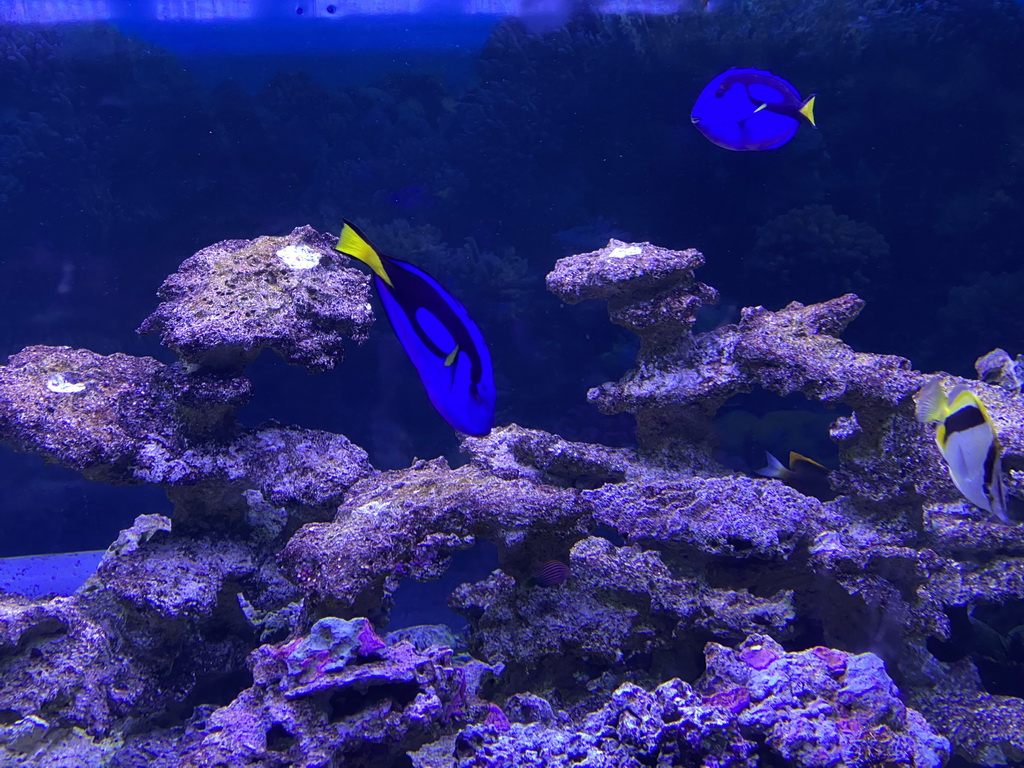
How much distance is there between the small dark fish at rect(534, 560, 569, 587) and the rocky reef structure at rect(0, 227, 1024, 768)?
16 millimetres

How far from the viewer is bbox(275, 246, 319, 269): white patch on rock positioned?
3.14 metres

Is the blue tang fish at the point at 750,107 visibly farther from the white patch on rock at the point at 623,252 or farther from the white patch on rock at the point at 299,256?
the white patch on rock at the point at 299,256

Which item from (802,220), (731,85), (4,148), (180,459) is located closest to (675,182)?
(802,220)

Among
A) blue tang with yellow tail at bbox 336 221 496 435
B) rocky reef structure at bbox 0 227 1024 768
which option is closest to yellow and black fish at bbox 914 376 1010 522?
rocky reef structure at bbox 0 227 1024 768

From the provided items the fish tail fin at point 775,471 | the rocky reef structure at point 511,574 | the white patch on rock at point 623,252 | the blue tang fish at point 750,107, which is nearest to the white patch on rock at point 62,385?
the rocky reef structure at point 511,574

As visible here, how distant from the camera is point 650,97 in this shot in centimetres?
475

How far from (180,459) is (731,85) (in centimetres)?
334

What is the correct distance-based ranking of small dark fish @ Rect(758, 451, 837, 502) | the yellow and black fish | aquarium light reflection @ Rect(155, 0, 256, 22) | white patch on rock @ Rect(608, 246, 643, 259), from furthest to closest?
aquarium light reflection @ Rect(155, 0, 256, 22)
small dark fish @ Rect(758, 451, 837, 502)
white patch on rock @ Rect(608, 246, 643, 259)
the yellow and black fish

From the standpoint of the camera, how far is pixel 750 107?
2.93m

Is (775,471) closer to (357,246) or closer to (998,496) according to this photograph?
(998,496)

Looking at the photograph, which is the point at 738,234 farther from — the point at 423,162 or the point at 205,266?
the point at 205,266

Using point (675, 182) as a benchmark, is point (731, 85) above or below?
below

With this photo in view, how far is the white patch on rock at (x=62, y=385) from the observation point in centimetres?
272

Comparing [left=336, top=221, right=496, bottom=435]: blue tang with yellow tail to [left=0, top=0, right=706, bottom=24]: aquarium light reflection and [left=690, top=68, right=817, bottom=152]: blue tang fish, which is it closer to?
[left=690, top=68, right=817, bottom=152]: blue tang fish
